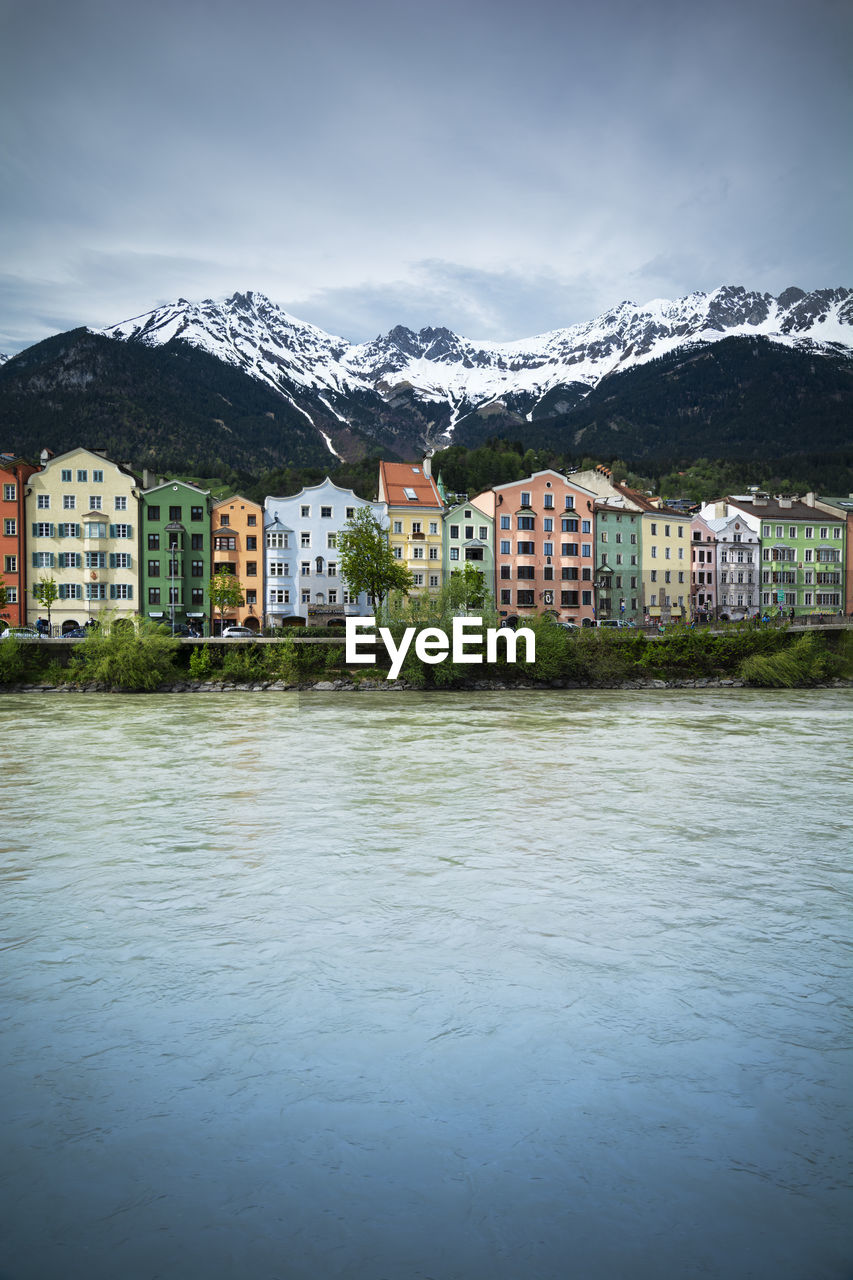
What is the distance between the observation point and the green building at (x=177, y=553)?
69500 mm

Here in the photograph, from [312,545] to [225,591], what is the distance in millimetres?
8691

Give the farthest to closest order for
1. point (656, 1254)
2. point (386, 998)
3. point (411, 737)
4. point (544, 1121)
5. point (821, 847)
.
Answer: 1. point (411, 737)
2. point (821, 847)
3. point (386, 998)
4. point (544, 1121)
5. point (656, 1254)

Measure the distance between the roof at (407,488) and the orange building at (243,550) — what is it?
1122 cm

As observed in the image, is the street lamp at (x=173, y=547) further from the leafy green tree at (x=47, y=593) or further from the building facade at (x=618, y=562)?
the building facade at (x=618, y=562)

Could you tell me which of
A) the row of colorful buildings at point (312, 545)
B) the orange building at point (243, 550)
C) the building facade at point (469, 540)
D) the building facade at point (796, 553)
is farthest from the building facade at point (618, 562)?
the orange building at point (243, 550)

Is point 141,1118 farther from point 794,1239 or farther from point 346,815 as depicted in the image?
point 346,815

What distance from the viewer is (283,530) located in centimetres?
7025

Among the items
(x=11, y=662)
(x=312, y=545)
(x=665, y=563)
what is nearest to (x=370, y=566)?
(x=312, y=545)

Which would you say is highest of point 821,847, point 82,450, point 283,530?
point 82,450

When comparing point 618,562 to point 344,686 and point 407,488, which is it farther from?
point 344,686

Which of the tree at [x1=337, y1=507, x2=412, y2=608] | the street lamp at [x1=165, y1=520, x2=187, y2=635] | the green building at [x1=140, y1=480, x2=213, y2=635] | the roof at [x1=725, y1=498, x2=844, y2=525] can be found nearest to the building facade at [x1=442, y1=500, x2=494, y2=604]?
the tree at [x1=337, y1=507, x2=412, y2=608]

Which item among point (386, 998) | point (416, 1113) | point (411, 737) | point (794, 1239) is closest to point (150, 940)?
point (386, 998)

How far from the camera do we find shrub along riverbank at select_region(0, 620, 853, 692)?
153ft

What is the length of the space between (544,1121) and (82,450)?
235 ft
